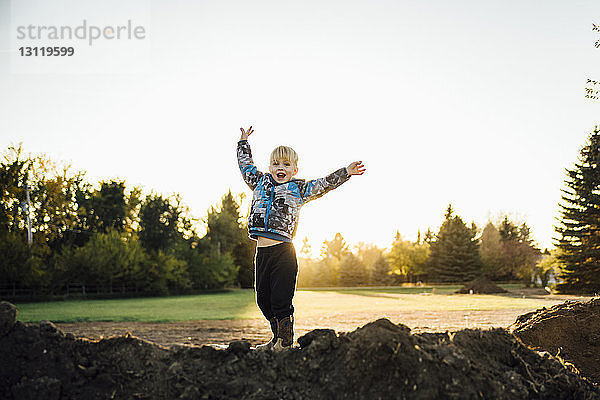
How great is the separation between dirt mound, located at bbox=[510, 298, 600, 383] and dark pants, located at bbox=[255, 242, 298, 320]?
248cm

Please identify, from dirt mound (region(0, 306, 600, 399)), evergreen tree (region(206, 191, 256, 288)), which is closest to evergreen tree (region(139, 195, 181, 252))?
evergreen tree (region(206, 191, 256, 288))

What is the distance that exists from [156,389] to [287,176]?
242cm

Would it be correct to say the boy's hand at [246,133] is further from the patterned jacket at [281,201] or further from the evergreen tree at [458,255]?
the evergreen tree at [458,255]

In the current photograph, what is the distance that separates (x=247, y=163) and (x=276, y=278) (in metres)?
1.40

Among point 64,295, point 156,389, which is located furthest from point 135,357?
point 64,295

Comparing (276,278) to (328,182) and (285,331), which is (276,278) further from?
(328,182)

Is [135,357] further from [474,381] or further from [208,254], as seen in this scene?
[208,254]

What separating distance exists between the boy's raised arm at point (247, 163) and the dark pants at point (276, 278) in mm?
785

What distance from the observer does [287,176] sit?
14.7 ft

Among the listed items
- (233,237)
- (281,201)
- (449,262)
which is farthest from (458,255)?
(281,201)

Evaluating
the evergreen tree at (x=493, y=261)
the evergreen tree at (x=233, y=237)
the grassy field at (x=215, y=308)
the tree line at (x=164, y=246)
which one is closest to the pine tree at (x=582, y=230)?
the tree line at (x=164, y=246)

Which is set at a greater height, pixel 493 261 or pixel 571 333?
pixel 571 333

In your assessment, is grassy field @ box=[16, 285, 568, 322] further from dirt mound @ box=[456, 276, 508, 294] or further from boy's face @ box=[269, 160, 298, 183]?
boy's face @ box=[269, 160, 298, 183]

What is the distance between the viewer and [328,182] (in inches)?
173
